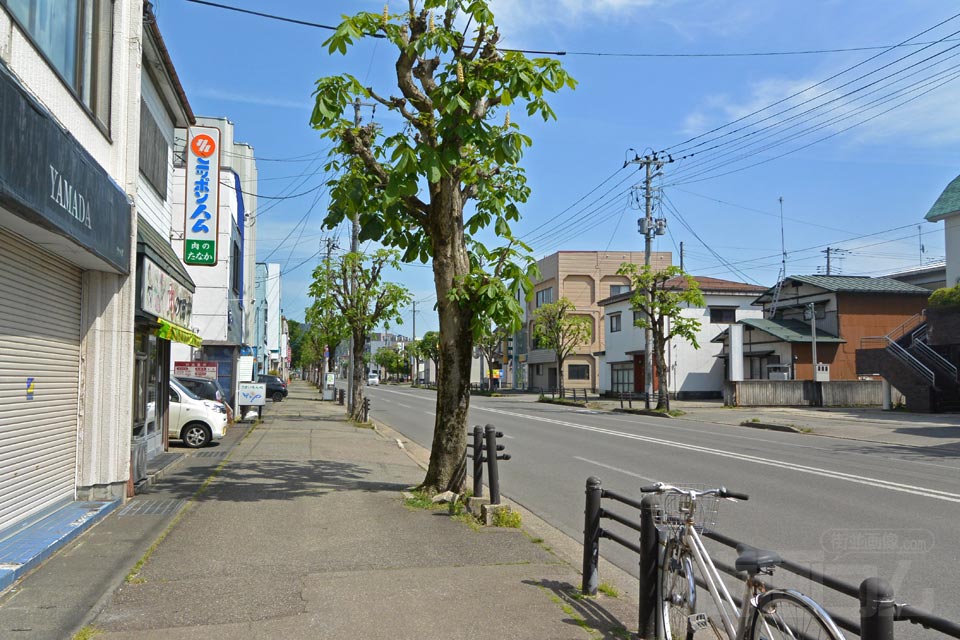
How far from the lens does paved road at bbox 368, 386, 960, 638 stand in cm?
728

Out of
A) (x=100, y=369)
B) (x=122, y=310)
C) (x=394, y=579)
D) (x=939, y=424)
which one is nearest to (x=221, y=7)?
(x=122, y=310)

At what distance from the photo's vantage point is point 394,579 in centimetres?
653

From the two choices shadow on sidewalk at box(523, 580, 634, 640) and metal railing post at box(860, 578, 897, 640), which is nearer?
metal railing post at box(860, 578, 897, 640)

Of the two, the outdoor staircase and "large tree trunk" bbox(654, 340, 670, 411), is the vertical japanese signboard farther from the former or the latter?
the outdoor staircase

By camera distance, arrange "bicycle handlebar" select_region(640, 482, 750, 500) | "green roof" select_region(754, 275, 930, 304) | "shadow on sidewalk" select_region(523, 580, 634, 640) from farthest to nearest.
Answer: "green roof" select_region(754, 275, 930, 304), "shadow on sidewalk" select_region(523, 580, 634, 640), "bicycle handlebar" select_region(640, 482, 750, 500)

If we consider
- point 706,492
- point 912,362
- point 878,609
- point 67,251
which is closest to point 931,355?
point 912,362

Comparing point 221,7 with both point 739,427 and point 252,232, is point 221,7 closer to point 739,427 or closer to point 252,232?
point 739,427

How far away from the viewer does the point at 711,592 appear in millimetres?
4164

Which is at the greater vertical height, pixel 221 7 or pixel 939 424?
pixel 221 7

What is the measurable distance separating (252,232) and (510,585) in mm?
39180

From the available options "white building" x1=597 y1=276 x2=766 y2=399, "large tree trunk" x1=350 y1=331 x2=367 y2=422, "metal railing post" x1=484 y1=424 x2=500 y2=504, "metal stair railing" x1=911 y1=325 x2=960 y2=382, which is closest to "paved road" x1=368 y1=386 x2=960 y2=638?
"metal railing post" x1=484 y1=424 x2=500 y2=504

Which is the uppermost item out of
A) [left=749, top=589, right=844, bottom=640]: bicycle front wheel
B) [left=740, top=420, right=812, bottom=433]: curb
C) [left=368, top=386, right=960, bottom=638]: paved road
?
[left=749, top=589, right=844, bottom=640]: bicycle front wheel

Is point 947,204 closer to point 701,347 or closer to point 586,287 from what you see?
point 701,347

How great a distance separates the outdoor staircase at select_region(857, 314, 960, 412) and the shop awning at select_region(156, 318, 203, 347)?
28163mm
